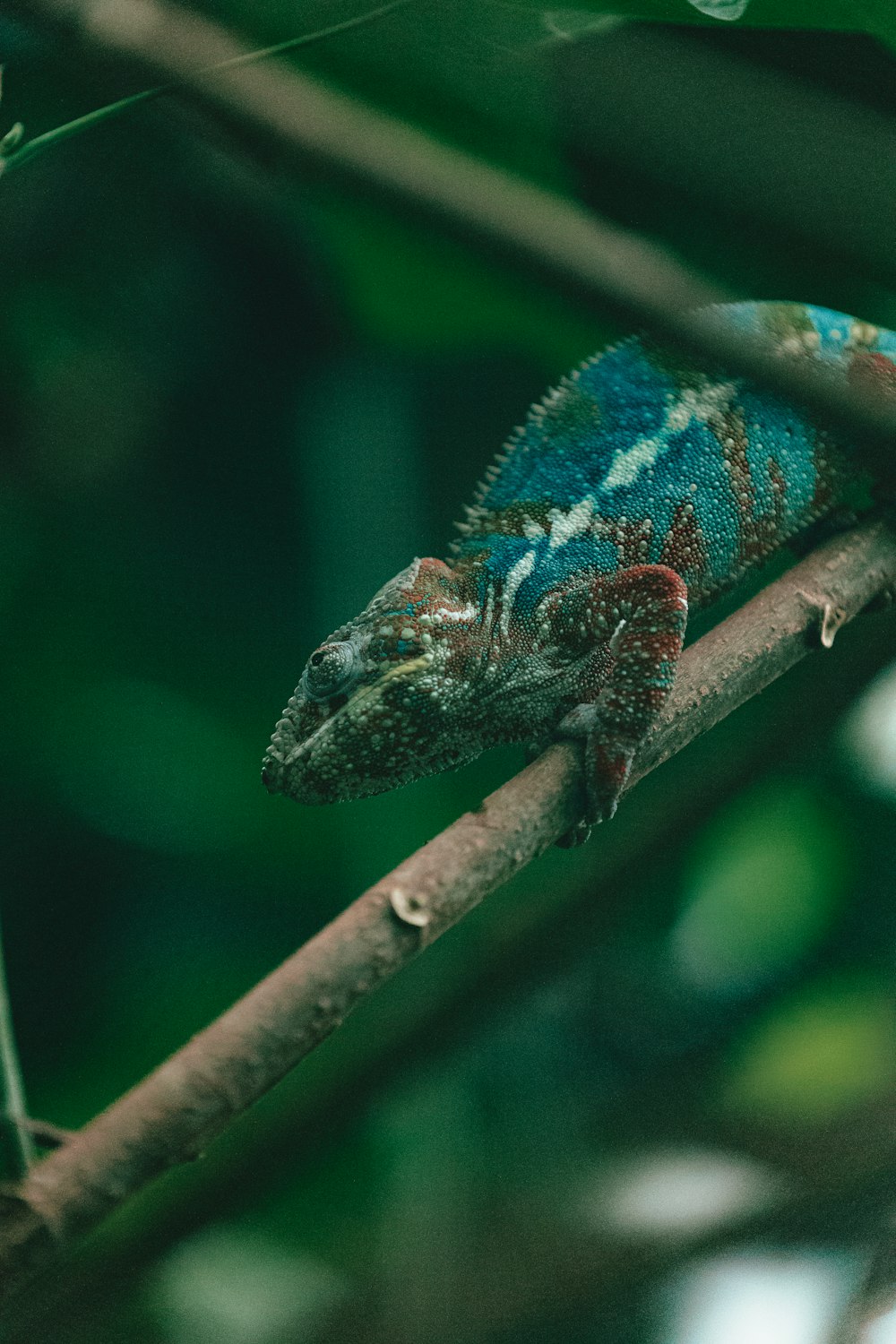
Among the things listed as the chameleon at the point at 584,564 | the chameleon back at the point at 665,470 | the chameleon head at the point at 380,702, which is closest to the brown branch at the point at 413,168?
the chameleon at the point at 584,564

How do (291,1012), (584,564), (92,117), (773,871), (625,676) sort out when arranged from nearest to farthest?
1. (291,1012)
2. (92,117)
3. (625,676)
4. (584,564)
5. (773,871)

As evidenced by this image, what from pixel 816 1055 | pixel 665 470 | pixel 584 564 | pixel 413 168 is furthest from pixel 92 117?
pixel 816 1055

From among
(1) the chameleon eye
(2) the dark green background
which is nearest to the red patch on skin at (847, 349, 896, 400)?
(2) the dark green background

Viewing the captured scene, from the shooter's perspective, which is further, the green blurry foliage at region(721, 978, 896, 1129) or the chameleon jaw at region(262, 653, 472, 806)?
the green blurry foliage at region(721, 978, 896, 1129)

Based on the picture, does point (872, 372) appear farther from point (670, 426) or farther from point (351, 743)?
point (351, 743)

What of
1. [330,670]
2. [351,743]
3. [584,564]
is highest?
[584,564]

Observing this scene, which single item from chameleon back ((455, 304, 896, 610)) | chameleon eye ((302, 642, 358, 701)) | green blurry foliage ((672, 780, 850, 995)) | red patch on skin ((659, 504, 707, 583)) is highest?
chameleon back ((455, 304, 896, 610))

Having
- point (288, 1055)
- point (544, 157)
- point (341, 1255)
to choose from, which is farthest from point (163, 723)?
point (288, 1055)

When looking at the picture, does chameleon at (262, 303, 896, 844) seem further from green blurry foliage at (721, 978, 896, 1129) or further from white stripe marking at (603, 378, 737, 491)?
green blurry foliage at (721, 978, 896, 1129)
